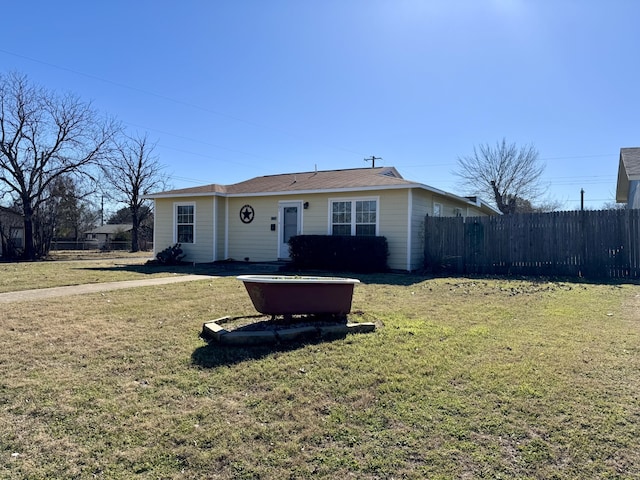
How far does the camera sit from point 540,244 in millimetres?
12055

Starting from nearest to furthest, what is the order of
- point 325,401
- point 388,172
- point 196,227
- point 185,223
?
1. point 325,401
2. point 196,227
3. point 185,223
4. point 388,172

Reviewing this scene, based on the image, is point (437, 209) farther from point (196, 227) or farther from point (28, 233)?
point (28, 233)

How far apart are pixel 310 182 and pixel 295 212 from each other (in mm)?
1423

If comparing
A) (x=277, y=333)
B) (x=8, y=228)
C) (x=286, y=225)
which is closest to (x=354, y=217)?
(x=286, y=225)

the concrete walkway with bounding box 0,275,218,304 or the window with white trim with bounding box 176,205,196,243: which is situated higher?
the window with white trim with bounding box 176,205,196,243

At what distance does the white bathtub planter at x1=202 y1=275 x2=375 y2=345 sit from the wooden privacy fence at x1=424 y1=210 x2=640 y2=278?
27.7 feet

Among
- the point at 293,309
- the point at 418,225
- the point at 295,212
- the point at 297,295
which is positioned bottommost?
the point at 293,309

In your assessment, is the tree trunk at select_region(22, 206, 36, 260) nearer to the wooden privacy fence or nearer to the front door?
A: the front door

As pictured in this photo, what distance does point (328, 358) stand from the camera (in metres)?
4.09

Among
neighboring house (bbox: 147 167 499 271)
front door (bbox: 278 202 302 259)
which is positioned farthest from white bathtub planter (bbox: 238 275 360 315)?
front door (bbox: 278 202 302 259)

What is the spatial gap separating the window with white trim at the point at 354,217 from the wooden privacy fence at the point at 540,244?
5.59 feet

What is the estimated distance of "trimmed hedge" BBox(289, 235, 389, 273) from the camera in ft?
41.7

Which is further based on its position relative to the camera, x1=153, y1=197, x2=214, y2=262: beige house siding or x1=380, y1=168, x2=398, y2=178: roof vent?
x1=380, y1=168, x2=398, y2=178: roof vent

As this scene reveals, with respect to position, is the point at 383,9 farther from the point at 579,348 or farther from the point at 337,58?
the point at 579,348
